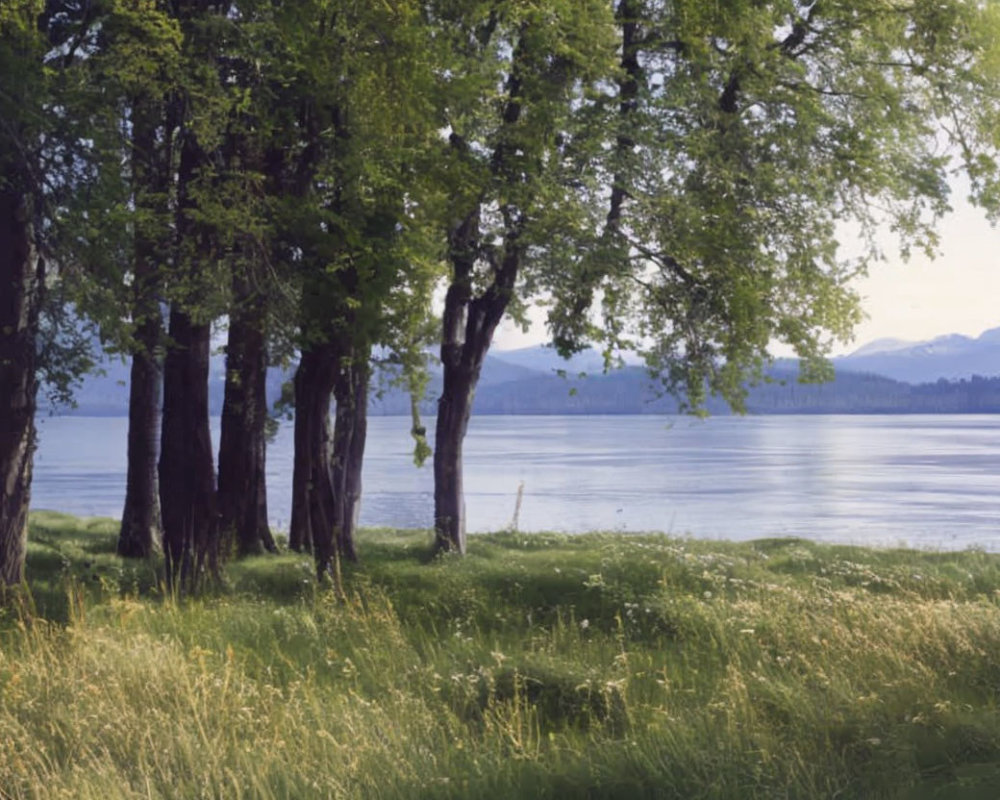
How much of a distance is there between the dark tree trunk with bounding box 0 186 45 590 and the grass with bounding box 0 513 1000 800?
52.8 inches

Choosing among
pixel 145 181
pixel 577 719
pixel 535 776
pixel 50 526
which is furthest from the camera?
pixel 50 526

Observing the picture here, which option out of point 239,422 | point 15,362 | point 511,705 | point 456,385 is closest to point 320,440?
point 239,422

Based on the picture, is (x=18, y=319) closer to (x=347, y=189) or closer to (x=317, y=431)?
(x=347, y=189)

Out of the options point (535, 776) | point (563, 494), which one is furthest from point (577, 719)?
point (563, 494)

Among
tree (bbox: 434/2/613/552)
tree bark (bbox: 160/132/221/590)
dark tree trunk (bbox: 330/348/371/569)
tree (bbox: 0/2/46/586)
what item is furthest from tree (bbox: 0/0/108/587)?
dark tree trunk (bbox: 330/348/371/569)

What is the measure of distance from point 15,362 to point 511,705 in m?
9.21

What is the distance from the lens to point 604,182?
21.5 meters

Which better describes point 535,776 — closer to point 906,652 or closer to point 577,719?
point 577,719

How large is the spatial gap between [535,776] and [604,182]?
1510 centimetres

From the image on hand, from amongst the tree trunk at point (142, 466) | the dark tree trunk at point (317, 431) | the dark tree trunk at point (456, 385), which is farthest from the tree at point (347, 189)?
the dark tree trunk at point (456, 385)

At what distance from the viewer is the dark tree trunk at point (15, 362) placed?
52.0 ft

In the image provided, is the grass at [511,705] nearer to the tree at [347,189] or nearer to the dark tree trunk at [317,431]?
the dark tree trunk at [317,431]

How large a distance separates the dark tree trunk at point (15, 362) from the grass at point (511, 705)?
4.40ft

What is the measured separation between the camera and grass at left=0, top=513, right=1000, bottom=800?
7.67 m
